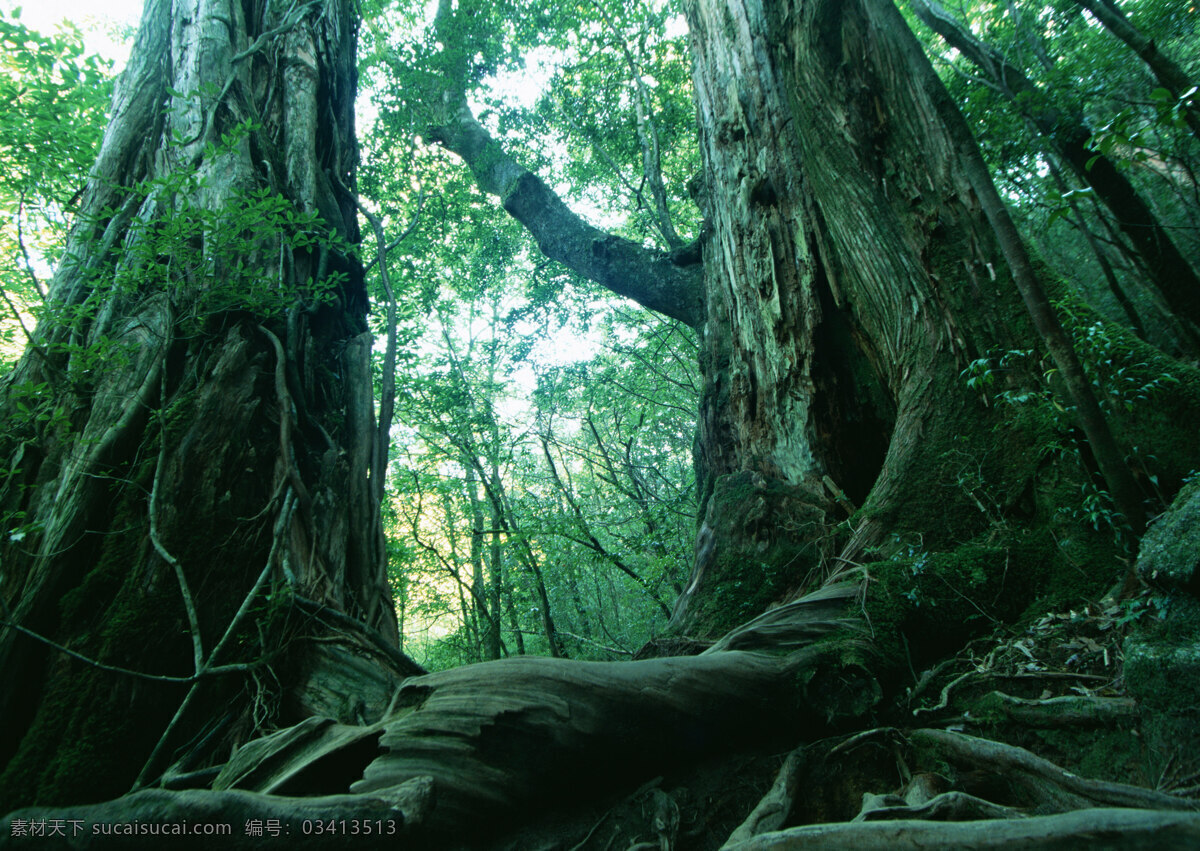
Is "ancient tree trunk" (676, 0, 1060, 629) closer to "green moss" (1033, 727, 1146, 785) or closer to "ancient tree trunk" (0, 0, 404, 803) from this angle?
"green moss" (1033, 727, 1146, 785)

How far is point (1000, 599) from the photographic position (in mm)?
2463

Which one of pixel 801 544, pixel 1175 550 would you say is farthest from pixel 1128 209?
pixel 1175 550

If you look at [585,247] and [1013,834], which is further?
[585,247]

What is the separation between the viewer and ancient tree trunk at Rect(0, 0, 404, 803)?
2357 millimetres

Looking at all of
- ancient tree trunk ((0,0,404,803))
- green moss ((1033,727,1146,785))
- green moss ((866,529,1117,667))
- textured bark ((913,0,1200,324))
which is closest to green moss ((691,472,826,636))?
green moss ((866,529,1117,667))

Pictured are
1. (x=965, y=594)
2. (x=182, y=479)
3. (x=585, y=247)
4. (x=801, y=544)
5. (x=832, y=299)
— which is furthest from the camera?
(x=585, y=247)

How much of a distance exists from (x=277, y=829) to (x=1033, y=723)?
2218 mm

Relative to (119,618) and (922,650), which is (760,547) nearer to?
(922,650)

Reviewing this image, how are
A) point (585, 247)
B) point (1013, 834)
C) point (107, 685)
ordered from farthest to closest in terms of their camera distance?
point (585, 247) → point (107, 685) → point (1013, 834)

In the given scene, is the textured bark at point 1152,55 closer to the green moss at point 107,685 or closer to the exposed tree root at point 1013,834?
the exposed tree root at point 1013,834

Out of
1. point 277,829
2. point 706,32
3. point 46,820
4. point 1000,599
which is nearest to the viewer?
point 46,820

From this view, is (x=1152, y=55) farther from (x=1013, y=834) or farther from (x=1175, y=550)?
(x=1013, y=834)

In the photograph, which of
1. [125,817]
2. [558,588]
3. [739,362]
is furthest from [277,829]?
[558,588]

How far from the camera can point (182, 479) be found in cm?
287
